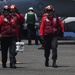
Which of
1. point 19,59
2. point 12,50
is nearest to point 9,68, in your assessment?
point 12,50

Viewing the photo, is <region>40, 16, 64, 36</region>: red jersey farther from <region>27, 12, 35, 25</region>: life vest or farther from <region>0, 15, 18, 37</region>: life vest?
<region>27, 12, 35, 25</region>: life vest

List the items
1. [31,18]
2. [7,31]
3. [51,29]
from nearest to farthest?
[7,31], [51,29], [31,18]

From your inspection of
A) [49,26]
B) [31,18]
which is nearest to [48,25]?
Result: [49,26]

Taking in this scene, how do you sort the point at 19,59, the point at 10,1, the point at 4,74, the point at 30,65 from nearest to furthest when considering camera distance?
1. the point at 4,74
2. the point at 30,65
3. the point at 19,59
4. the point at 10,1

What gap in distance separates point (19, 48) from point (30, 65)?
0.66 m

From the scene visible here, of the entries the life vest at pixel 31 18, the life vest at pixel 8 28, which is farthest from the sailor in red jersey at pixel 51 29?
the life vest at pixel 31 18

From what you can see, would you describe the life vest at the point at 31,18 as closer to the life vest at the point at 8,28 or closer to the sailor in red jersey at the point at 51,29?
the sailor in red jersey at the point at 51,29

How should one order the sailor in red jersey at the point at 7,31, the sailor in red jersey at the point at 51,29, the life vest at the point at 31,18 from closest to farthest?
the sailor in red jersey at the point at 7,31
the sailor in red jersey at the point at 51,29
the life vest at the point at 31,18

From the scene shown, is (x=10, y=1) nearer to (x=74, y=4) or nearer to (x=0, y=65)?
(x=74, y=4)

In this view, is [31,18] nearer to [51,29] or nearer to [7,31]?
[51,29]

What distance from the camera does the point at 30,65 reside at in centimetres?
1834

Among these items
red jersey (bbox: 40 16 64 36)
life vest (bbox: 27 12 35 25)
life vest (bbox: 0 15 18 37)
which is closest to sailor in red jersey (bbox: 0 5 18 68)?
life vest (bbox: 0 15 18 37)

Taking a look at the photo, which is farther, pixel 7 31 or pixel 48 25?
pixel 48 25

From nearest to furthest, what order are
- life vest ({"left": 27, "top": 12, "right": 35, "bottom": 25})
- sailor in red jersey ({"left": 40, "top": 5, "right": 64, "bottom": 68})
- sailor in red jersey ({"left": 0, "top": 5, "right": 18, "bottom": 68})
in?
sailor in red jersey ({"left": 0, "top": 5, "right": 18, "bottom": 68}) < sailor in red jersey ({"left": 40, "top": 5, "right": 64, "bottom": 68}) < life vest ({"left": 27, "top": 12, "right": 35, "bottom": 25})
